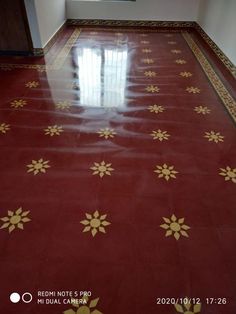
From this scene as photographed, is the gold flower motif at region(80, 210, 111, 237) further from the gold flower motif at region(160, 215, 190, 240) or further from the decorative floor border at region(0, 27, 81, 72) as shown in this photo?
the decorative floor border at region(0, 27, 81, 72)

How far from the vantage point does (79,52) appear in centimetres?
388

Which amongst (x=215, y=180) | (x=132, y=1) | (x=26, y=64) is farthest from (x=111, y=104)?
(x=132, y=1)

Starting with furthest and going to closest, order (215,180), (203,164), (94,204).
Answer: (203,164) < (215,180) < (94,204)

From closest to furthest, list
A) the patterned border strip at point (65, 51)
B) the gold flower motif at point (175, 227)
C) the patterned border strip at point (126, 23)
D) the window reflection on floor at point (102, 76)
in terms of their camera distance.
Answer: the gold flower motif at point (175, 227), the window reflection on floor at point (102, 76), the patterned border strip at point (65, 51), the patterned border strip at point (126, 23)

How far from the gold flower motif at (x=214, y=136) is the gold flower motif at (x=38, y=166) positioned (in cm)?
140

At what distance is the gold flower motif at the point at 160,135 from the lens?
7.06ft

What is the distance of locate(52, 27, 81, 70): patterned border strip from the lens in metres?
3.50

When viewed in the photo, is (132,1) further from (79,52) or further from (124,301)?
(124,301)

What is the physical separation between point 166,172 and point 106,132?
70 centimetres

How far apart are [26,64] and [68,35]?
4.97ft

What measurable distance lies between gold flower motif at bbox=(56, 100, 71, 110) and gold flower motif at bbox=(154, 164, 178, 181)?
4.11 ft

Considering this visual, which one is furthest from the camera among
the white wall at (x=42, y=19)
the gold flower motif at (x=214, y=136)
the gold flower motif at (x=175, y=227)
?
the white wall at (x=42, y=19)

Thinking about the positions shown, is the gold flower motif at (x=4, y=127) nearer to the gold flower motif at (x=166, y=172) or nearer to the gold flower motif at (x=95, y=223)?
the gold flower motif at (x=95, y=223)

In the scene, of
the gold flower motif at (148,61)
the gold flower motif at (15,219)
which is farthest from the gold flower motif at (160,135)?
the gold flower motif at (148,61)
